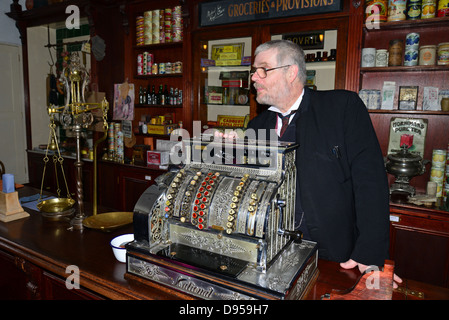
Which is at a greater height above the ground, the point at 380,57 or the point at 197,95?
the point at 380,57

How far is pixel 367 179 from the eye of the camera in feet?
4.94

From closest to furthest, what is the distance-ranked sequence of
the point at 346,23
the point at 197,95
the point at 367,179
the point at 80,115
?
the point at 367,179
the point at 80,115
the point at 346,23
the point at 197,95

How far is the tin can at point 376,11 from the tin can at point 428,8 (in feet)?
0.90

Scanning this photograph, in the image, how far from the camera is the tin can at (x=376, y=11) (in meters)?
2.70

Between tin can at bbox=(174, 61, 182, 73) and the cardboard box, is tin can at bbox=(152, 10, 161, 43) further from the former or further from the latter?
the cardboard box

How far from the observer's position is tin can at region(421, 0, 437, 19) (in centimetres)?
259

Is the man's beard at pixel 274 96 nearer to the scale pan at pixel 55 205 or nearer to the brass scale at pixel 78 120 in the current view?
the brass scale at pixel 78 120

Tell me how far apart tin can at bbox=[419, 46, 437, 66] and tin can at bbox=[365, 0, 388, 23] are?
1.34ft

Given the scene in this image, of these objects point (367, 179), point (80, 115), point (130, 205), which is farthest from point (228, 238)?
point (130, 205)

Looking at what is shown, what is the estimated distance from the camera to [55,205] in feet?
6.20

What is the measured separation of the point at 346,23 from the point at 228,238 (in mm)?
2406

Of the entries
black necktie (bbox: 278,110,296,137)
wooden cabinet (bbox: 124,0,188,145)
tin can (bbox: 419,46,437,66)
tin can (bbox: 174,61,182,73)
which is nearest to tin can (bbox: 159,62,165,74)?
wooden cabinet (bbox: 124,0,188,145)

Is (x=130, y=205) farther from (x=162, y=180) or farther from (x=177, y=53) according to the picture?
(x=162, y=180)
